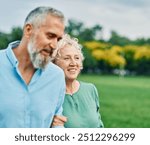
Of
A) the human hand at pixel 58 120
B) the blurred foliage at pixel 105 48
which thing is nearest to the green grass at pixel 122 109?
the blurred foliage at pixel 105 48

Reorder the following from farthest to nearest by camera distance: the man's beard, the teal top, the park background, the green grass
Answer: the green grass → the park background → the teal top → the man's beard

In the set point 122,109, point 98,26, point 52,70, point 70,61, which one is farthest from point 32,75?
point 122,109

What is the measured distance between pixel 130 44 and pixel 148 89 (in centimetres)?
664

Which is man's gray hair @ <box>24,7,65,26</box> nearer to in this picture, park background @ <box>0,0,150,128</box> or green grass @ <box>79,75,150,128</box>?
park background @ <box>0,0,150,128</box>

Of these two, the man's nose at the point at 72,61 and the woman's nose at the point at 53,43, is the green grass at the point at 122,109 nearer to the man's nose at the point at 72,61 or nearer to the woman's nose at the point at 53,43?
the man's nose at the point at 72,61

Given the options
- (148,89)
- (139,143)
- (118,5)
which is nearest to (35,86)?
(139,143)

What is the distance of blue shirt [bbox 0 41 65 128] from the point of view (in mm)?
1065

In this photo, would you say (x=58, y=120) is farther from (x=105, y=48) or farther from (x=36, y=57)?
(x=105, y=48)

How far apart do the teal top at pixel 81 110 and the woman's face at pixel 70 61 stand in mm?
52

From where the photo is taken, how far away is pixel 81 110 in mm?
1253

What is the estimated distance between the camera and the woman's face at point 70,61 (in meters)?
1.24

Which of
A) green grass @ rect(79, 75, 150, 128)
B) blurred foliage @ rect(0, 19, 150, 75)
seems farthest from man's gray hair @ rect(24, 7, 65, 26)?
green grass @ rect(79, 75, 150, 128)

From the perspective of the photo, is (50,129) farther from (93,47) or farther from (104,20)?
(93,47)

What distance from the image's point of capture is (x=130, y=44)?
213cm
